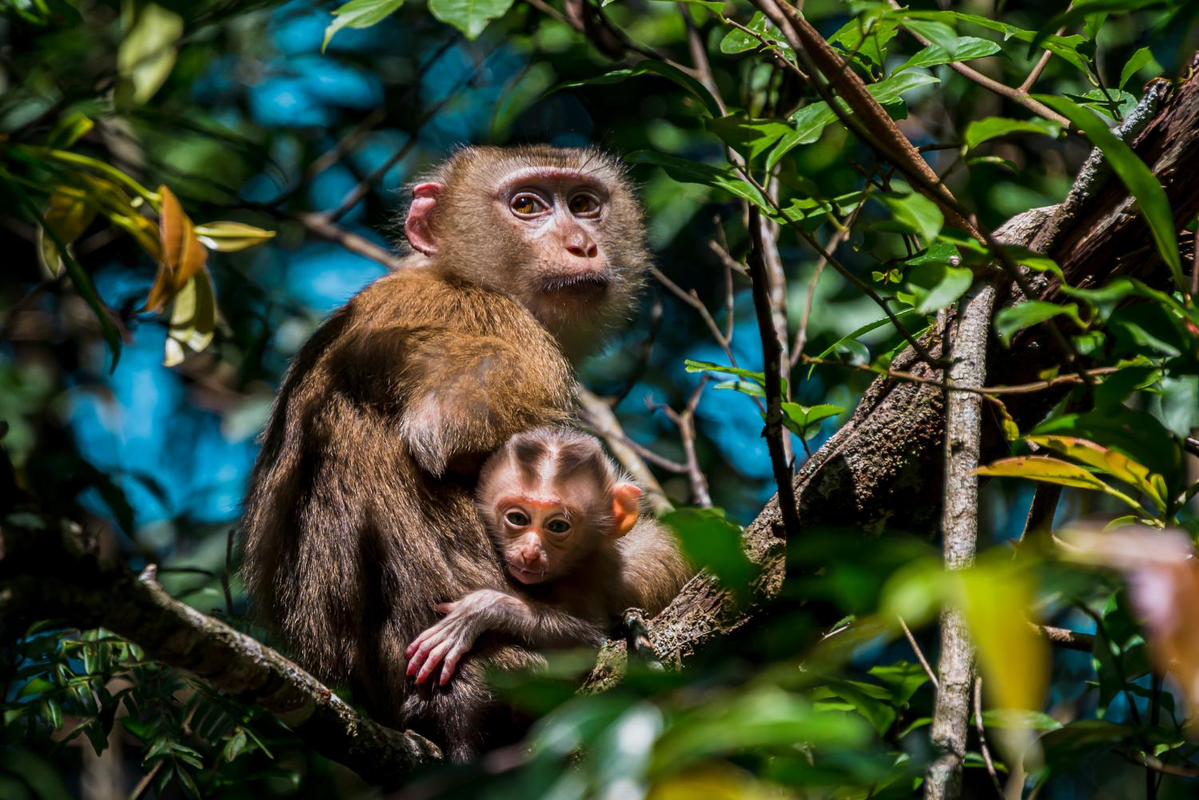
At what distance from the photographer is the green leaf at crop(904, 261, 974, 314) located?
Result: 6.79 feet

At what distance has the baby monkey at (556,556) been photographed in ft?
12.3

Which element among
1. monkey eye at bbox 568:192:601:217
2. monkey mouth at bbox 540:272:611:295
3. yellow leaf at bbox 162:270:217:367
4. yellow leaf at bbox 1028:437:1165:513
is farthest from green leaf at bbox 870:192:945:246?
monkey eye at bbox 568:192:601:217

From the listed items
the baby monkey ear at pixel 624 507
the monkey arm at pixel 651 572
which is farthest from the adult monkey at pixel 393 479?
the monkey arm at pixel 651 572

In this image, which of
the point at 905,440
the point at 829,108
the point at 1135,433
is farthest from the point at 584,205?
the point at 1135,433

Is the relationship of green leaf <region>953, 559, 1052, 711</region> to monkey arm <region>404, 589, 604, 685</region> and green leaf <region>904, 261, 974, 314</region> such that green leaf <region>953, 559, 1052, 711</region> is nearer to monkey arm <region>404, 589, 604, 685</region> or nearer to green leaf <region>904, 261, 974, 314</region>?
green leaf <region>904, 261, 974, 314</region>

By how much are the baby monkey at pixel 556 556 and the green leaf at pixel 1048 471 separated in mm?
1724

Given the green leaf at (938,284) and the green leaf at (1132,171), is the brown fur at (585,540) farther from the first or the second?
the green leaf at (1132,171)

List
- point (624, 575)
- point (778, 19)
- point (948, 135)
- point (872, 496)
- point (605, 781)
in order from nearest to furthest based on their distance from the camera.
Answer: point (605, 781)
point (778, 19)
point (872, 496)
point (624, 575)
point (948, 135)

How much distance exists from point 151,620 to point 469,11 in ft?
4.62

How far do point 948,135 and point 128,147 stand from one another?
4.93 metres

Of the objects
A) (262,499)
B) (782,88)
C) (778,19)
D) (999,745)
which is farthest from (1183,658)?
(782,88)

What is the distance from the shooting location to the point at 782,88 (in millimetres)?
5422

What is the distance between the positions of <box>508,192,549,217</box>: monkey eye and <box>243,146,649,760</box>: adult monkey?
894 millimetres

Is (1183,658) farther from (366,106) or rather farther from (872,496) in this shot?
(366,106)
